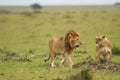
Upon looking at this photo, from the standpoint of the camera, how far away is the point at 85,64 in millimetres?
14352

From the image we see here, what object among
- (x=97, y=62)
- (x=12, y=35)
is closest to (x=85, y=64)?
(x=97, y=62)

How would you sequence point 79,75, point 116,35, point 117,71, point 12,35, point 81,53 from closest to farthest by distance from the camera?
point 79,75 < point 117,71 < point 81,53 < point 116,35 < point 12,35

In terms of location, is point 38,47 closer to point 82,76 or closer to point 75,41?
point 75,41

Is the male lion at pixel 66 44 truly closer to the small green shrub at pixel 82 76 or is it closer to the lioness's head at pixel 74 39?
the lioness's head at pixel 74 39

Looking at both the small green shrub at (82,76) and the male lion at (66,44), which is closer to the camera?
the small green shrub at (82,76)

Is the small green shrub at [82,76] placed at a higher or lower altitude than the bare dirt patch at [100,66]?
higher

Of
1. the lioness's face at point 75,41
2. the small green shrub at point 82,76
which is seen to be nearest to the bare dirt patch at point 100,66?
the lioness's face at point 75,41

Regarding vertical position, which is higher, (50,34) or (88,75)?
(88,75)

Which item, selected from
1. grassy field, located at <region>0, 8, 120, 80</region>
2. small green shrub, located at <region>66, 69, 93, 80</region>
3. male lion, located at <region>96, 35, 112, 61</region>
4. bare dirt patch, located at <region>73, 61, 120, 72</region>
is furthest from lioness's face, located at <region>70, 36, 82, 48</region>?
small green shrub, located at <region>66, 69, 93, 80</region>

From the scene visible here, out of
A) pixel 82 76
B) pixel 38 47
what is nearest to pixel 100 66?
pixel 82 76

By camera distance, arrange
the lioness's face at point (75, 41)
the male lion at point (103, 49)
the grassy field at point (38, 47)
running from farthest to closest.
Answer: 1. the male lion at point (103, 49)
2. the lioness's face at point (75, 41)
3. the grassy field at point (38, 47)

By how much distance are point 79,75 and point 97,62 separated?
10.8ft

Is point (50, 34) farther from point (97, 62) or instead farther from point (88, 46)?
point (97, 62)

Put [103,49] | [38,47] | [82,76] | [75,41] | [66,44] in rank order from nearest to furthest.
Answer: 1. [82,76]
2. [75,41]
3. [66,44]
4. [103,49]
5. [38,47]
